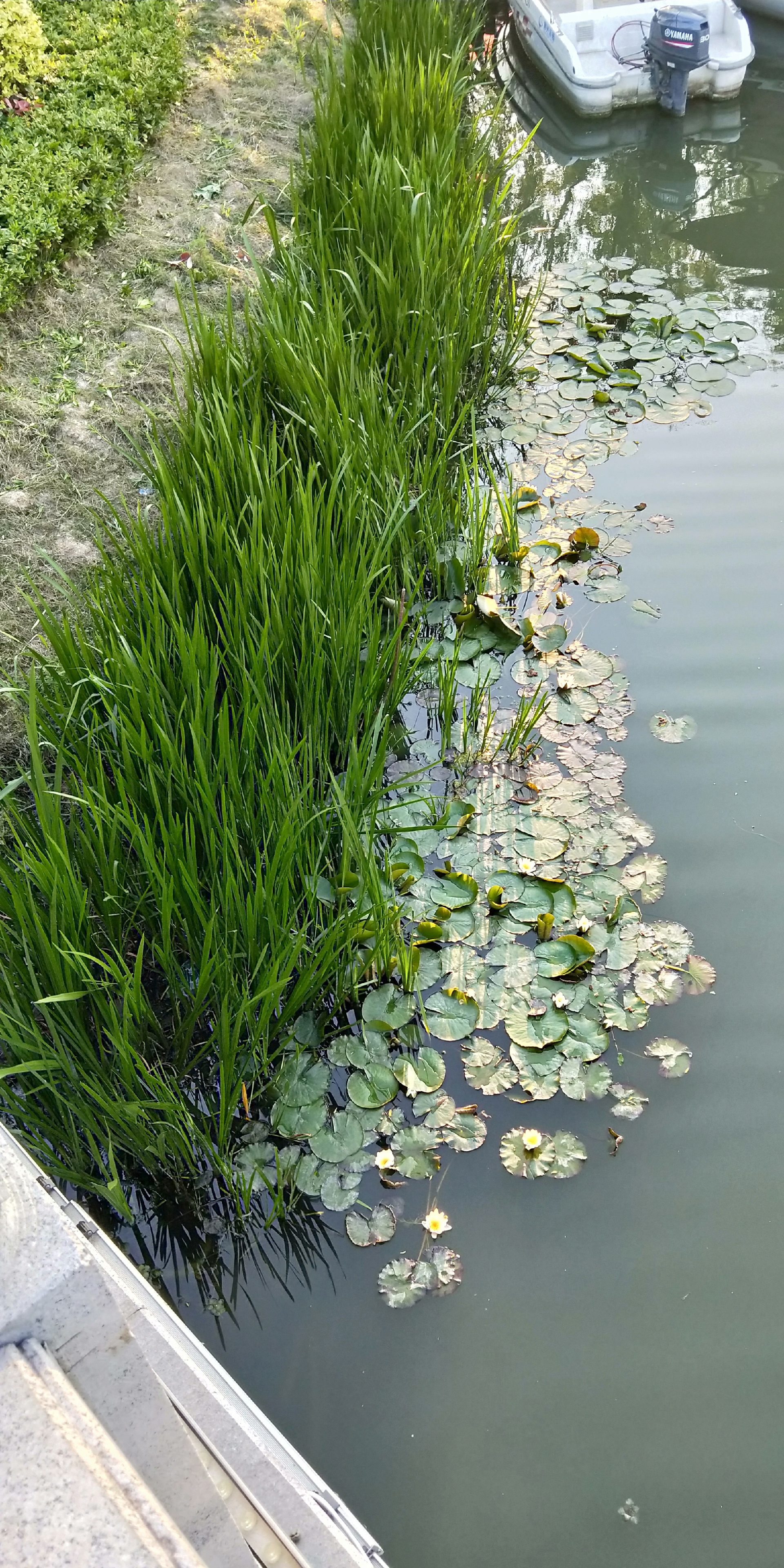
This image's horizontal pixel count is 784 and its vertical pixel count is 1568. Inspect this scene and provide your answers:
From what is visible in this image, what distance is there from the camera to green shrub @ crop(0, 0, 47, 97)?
445cm

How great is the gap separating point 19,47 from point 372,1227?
520cm

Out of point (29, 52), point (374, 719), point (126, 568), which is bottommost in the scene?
point (374, 719)

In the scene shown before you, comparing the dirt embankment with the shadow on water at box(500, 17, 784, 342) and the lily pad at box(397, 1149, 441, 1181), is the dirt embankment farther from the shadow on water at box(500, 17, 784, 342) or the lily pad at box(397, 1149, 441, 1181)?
the lily pad at box(397, 1149, 441, 1181)

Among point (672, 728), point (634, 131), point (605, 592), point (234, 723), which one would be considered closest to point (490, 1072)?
point (234, 723)

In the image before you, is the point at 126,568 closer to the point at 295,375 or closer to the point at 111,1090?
the point at 295,375

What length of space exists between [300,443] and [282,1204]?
2041mm

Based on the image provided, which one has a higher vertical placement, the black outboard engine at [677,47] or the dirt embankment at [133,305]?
the black outboard engine at [677,47]

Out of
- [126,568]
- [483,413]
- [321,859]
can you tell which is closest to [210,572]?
[126,568]

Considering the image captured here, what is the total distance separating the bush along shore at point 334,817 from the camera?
1786 mm

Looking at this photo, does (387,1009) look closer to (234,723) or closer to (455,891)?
(455,891)

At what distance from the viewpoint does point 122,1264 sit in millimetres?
1427

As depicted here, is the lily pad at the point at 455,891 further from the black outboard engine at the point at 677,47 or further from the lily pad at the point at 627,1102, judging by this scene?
the black outboard engine at the point at 677,47

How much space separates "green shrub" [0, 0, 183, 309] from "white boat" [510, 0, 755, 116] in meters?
2.12

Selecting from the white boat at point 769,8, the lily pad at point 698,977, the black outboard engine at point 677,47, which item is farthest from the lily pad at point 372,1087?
the white boat at point 769,8
